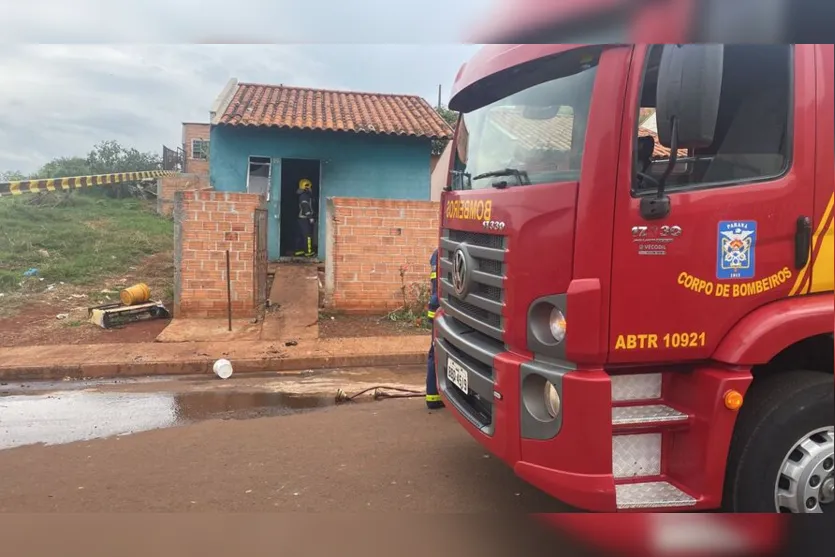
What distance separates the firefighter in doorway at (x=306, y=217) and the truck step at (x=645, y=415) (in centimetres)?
1052

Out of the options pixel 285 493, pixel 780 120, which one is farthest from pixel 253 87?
pixel 780 120

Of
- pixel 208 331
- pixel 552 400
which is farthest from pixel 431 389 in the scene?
pixel 208 331

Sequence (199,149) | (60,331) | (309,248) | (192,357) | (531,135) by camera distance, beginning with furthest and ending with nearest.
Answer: (199,149)
(309,248)
(60,331)
(192,357)
(531,135)

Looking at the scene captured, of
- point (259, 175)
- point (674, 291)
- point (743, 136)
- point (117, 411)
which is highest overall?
point (259, 175)

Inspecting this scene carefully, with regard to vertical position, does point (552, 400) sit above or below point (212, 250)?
below

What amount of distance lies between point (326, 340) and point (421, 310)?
5.92 feet

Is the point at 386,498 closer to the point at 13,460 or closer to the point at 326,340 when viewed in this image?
the point at 13,460

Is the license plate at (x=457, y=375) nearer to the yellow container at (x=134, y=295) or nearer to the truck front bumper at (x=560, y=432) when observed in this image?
the truck front bumper at (x=560, y=432)

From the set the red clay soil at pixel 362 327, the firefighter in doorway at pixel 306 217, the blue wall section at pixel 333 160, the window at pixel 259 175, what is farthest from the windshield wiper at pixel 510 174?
the firefighter in doorway at pixel 306 217

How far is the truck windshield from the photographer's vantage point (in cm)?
238

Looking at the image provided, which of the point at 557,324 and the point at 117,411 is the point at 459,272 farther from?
the point at 117,411

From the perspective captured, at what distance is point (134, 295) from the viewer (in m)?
8.49

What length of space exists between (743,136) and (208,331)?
6967 millimetres

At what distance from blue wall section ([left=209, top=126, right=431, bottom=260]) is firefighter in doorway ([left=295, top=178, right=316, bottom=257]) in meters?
0.30
